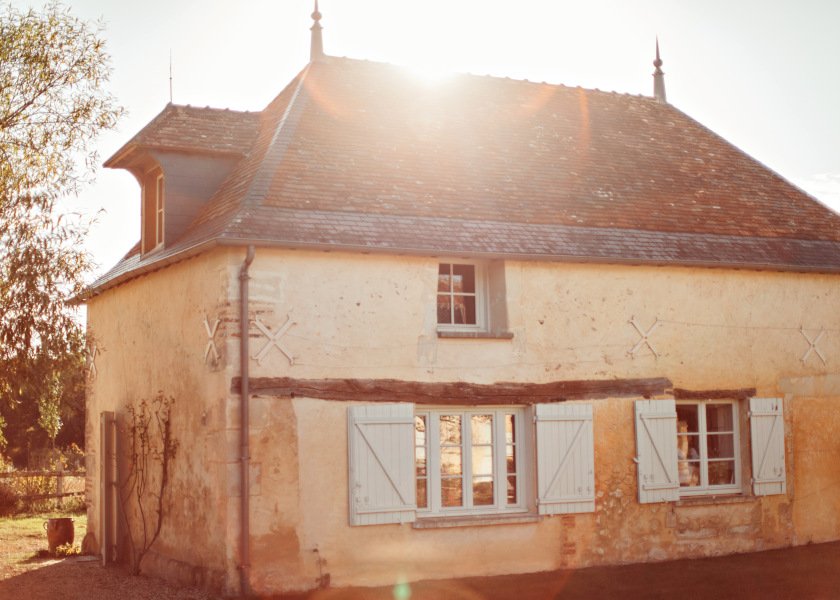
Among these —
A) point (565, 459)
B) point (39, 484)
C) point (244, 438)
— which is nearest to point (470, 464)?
point (565, 459)

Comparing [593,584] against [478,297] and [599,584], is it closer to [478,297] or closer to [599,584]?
[599,584]

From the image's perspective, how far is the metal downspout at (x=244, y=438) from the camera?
11477 millimetres

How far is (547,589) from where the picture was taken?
1203 centimetres

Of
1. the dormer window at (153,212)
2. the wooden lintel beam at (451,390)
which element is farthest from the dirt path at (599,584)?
the dormer window at (153,212)

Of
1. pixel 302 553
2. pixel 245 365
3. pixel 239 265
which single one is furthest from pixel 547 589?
pixel 239 265

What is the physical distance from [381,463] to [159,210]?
5.15m

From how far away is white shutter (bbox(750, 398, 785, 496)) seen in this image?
560 inches

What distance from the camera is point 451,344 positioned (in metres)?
12.8

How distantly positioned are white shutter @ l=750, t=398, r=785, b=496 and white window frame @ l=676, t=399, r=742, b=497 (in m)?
0.23

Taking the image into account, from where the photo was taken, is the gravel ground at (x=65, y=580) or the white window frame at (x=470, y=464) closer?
the gravel ground at (x=65, y=580)

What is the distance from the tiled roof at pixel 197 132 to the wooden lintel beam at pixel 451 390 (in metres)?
3.86

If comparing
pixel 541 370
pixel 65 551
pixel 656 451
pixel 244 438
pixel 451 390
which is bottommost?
pixel 65 551

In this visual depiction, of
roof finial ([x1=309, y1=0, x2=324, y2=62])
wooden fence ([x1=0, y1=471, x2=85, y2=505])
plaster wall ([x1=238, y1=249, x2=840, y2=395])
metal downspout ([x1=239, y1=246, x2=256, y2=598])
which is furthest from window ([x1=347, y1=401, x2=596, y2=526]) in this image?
wooden fence ([x1=0, y1=471, x2=85, y2=505])

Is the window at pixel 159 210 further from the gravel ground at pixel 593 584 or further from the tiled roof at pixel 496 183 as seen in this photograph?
the gravel ground at pixel 593 584
